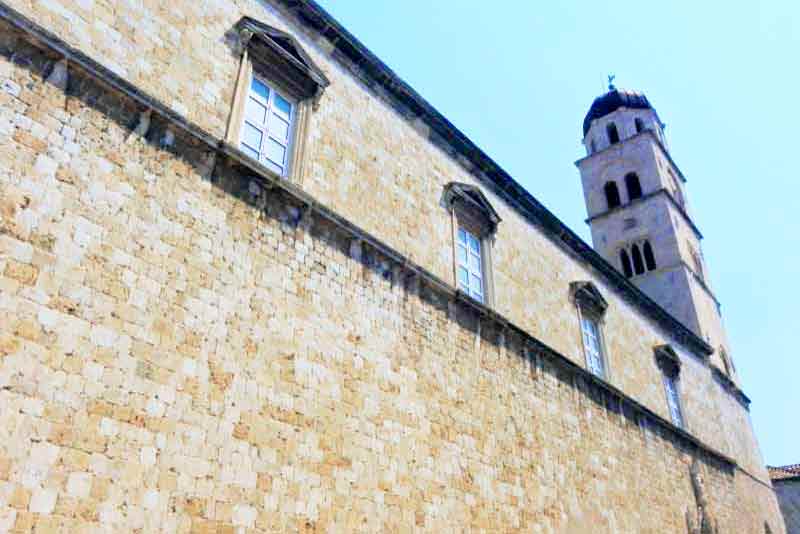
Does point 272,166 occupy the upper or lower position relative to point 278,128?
lower

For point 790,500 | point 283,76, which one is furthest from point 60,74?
point 790,500

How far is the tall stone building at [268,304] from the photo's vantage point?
175 inches

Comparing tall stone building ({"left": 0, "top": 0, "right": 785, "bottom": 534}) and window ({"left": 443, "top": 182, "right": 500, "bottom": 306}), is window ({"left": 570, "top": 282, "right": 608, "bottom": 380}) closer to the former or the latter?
tall stone building ({"left": 0, "top": 0, "right": 785, "bottom": 534})

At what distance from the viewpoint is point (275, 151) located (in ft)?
22.9

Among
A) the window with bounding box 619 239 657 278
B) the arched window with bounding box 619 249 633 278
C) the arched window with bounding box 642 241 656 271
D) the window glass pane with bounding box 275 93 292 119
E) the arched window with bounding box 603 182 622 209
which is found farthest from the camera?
the arched window with bounding box 603 182 622 209

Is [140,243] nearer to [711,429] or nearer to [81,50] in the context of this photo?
[81,50]

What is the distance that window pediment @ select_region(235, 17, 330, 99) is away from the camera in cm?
702

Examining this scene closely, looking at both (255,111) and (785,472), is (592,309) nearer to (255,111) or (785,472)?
(255,111)

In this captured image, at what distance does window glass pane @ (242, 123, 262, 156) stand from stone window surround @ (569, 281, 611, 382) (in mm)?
7493

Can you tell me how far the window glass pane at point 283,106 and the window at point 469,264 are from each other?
10.9ft

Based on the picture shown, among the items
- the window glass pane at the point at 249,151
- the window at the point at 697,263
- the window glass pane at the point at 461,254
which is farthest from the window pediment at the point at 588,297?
the window at the point at 697,263

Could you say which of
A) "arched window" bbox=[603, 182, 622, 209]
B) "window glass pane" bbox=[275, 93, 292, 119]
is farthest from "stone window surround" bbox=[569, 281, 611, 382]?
"arched window" bbox=[603, 182, 622, 209]

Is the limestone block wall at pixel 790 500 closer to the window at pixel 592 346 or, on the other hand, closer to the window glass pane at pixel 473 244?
the window at pixel 592 346

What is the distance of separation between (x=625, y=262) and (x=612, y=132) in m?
6.13
